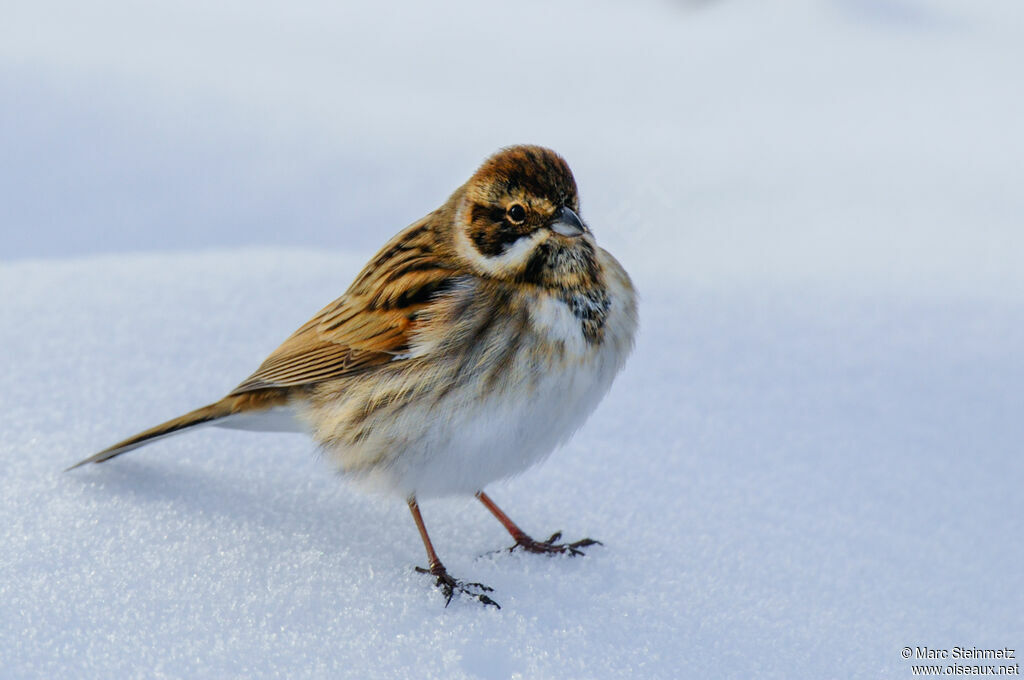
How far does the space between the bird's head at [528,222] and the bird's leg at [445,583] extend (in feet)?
2.87

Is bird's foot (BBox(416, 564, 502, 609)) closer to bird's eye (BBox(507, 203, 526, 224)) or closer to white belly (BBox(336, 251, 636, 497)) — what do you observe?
white belly (BBox(336, 251, 636, 497))

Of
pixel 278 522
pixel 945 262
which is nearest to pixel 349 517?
pixel 278 522

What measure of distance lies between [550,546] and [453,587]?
532mm

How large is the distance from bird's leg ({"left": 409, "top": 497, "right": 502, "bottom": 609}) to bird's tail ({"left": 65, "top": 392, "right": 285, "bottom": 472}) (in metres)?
Result: 0.68

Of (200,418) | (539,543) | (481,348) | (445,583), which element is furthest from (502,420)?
(200,418)

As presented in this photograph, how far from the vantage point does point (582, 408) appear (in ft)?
12.2

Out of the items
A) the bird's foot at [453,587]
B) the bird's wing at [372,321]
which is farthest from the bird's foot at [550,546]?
the bird's wing at [372,321]

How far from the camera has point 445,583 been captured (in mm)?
3719

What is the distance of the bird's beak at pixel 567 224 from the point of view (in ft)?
11.9

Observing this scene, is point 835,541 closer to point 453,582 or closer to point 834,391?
point 834,391

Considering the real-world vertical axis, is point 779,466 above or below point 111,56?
below

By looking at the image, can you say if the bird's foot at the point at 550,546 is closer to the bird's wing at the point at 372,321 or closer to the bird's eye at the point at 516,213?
the bird's wing at the point at 372,321

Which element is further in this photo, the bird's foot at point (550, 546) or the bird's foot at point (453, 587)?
the bird's foot at point (550, 546)

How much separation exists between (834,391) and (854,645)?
5.69ft
